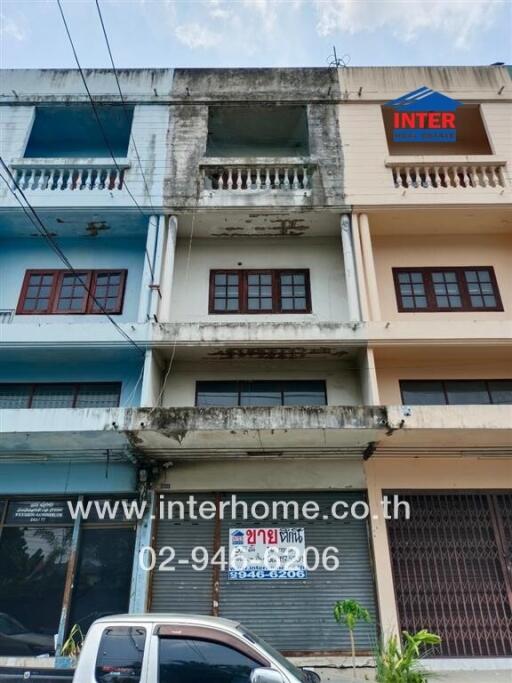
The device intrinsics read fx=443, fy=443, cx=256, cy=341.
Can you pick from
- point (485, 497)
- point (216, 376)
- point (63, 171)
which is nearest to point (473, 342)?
point (485, 497)

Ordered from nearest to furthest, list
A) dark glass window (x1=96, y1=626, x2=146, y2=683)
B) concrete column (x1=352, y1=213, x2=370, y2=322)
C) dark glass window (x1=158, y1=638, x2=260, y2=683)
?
dark glass window (x1=158, y1=638, x2=260, y2=683) < dark glass window (x1=96, y1=626, x2=146, y2=683) < concrete column (x1=352, y1=213, x2=370, y2=322)

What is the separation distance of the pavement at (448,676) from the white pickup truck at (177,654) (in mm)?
3486

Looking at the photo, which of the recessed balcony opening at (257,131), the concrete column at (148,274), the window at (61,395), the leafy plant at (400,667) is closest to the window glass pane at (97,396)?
the window at (61,395)

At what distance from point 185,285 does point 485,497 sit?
274 inches

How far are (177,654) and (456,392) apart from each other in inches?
269

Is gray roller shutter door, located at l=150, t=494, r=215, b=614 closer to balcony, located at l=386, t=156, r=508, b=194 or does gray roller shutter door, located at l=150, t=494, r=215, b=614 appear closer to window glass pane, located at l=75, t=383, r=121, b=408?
window glass pane, located at l=75, t=383, r=121, b=408

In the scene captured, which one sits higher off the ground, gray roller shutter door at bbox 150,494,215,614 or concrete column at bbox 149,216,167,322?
concrete column at bbox 149,216,167,322

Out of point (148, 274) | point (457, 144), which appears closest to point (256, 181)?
point (148, 274)

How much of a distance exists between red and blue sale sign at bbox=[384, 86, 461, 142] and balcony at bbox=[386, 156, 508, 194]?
939 mm

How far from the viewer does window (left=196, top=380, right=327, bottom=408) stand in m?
8.45

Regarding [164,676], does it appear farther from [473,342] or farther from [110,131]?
[110,131]

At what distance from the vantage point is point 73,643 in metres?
6.74

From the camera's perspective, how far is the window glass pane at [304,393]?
8453 millimetres

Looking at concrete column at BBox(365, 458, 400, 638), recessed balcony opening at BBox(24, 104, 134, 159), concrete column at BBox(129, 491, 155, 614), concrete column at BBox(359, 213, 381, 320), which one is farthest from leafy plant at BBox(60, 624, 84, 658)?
recessed balcony opening at BBox(24, 104, 134, 159)
